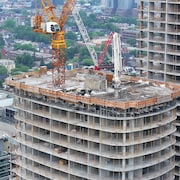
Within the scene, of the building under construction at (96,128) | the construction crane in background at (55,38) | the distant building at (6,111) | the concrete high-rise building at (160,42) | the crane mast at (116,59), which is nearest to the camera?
the building under construction at (96,128)

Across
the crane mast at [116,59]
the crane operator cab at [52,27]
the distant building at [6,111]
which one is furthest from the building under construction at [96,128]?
the distant building at [6,111]

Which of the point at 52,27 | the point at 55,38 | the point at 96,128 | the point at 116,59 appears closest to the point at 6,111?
the point at 55,38

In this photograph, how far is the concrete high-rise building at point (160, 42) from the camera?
260 ft

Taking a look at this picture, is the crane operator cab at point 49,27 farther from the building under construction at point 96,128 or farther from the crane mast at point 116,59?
the crane mast at point 116,59

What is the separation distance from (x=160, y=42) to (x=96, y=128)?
22.0m

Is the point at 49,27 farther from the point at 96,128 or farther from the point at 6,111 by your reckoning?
the point at 6,111

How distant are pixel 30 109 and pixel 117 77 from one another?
426 inches

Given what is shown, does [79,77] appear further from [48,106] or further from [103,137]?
[103,137]

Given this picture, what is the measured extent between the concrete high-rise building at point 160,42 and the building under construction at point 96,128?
9230 millimetres

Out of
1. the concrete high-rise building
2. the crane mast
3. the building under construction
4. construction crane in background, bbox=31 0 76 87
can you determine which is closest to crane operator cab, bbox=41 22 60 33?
construction crane in background, bbox=31 0 76 87

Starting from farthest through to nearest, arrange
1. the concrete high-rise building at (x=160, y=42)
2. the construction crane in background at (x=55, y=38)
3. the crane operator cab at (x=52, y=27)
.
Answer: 1. the concrete high-rise building at (x=160, y=42)
2. the crane operator cab at (x=52, y=27)
3. the construction crane in background at (x=55, y=38)

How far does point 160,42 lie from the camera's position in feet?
265

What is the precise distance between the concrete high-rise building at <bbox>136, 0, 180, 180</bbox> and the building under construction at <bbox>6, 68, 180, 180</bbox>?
30.3ft

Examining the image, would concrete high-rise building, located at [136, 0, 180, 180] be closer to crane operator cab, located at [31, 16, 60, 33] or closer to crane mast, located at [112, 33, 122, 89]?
crane mast, located at [112, 33, 122, 89]
